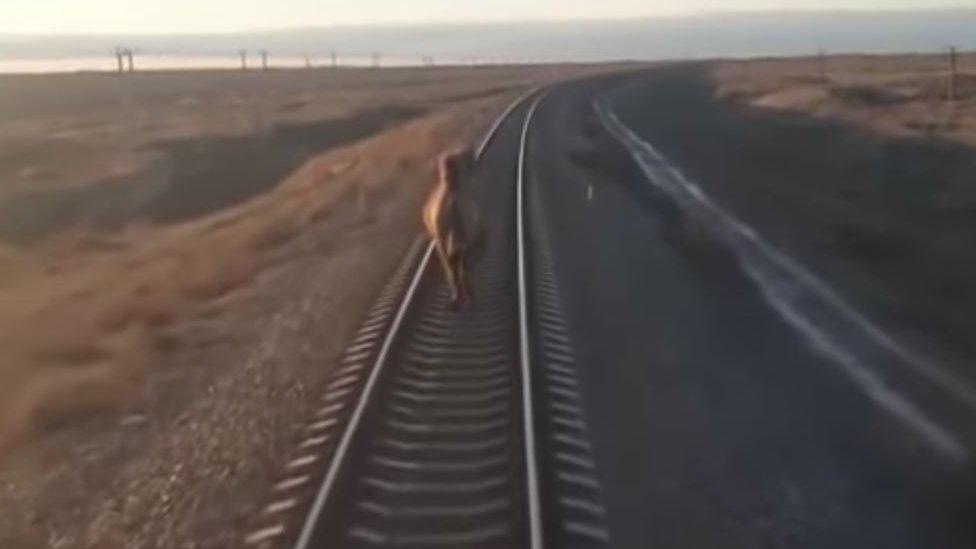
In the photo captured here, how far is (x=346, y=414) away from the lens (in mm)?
12391

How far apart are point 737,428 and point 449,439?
6.60 feet

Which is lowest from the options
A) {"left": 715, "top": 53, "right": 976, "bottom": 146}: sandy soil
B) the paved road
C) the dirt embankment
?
{"left": 715, "top": 53, "right": 976, "bottom": 146}: sandy soil

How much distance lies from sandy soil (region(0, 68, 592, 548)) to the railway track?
382 mm

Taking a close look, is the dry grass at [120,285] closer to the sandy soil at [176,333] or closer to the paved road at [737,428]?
the sandy soil at [176,333]

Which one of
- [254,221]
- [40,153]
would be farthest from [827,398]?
[40,153]

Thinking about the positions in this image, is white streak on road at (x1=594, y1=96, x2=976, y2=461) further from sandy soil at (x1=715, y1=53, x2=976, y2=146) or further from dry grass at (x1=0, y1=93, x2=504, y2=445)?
sandy soil at (x1=715, y1=53, x2=976, y2=146)

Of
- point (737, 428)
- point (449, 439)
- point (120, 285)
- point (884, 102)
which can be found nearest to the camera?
point (449, 439)

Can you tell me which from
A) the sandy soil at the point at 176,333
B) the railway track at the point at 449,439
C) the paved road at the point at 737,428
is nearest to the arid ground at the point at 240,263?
the sandy soil at the point at 176,333

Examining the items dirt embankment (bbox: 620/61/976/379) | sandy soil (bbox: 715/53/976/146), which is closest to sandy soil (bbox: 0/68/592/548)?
dirt embankment (bbox: 620/61/976/379)

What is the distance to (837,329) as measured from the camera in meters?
16.3

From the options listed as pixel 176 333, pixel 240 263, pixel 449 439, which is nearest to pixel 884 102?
pixel 240 263

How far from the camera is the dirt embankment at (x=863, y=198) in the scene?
1775cm

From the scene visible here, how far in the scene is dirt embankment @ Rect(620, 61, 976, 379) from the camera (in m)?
17.8

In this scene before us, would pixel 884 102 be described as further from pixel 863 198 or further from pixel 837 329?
pixel 837 329
